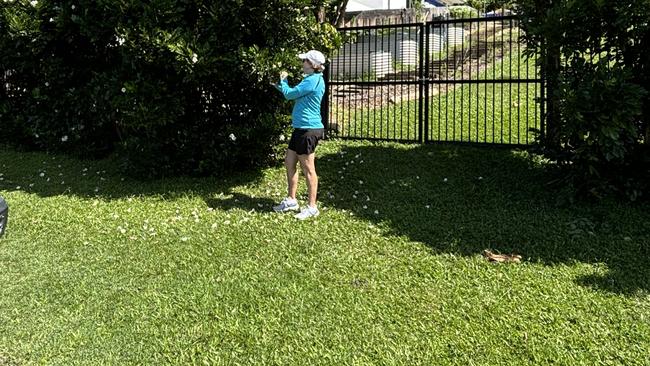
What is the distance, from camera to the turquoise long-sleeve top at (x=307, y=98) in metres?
5.33

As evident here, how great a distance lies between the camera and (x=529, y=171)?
641cm

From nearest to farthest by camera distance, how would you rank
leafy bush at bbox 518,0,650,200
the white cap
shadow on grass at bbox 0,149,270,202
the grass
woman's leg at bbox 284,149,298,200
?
the grass < leafy bush at bbox 518,0,650,200 < the white cap < woman's leg at bbox 284,149,298,200 < shadow on grass at bbox 0,149,270,202

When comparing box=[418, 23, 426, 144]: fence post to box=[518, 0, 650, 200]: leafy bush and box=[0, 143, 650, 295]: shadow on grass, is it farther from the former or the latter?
box=[518, 0, 650, 200]: leafy bush

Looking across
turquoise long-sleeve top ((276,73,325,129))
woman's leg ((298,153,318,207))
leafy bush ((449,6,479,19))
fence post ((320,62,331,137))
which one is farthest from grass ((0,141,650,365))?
leafy bush ((449,6,479,19))

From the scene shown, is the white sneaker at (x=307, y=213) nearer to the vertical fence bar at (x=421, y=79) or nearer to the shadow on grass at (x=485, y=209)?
the shadow on grass at (x=485, y=209)

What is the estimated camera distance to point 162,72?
21.1 feet

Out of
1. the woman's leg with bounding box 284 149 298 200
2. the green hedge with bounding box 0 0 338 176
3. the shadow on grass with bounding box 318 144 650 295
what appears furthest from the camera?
the green hedge with bounding box 0 0 338 176

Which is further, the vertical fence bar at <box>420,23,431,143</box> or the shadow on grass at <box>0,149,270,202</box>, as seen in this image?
the vertical fence bar at <box>420,23,431,143</box>

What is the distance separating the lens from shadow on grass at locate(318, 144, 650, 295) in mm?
4566

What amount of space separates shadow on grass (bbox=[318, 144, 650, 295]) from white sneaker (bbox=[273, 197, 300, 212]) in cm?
44

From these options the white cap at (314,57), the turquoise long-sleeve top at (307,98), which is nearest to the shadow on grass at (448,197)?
the turquoise long-sleeve top at (307,98)

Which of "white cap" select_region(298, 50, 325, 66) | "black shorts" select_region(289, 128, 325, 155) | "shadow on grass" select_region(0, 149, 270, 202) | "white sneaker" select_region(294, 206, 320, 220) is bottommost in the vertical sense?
"white sneaker" select_region(294, 206, 320, 220)

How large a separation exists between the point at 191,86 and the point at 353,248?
2.85m

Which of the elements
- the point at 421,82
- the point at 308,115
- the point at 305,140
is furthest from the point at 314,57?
the point at 421,82
